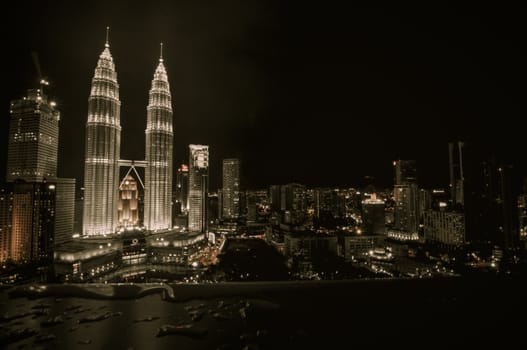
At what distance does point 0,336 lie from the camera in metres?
3.82

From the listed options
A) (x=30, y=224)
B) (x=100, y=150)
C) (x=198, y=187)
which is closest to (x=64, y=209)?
(x=30, y=224)

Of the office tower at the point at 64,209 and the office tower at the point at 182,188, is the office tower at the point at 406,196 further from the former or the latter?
the office tower at the point at 64,209

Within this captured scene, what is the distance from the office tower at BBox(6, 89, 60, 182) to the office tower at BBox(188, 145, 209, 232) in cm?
1149

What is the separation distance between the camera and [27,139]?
18.6 metres

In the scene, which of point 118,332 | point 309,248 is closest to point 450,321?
point 118,332

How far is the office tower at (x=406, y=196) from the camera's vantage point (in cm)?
2764

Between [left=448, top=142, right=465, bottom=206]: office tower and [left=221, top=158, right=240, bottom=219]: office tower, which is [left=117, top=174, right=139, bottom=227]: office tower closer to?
[left=221, top=158, right=240, bottom=219]: office tower

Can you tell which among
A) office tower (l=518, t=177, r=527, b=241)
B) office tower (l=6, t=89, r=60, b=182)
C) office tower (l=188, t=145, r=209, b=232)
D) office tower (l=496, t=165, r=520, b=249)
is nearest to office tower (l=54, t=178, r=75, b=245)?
office tower (l=6, t=89, r=60, b=182)

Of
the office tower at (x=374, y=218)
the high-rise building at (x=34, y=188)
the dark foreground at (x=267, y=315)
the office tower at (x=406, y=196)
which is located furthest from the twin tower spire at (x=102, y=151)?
the office tower at (x=406, y=196)

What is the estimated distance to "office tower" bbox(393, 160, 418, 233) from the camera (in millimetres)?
27641

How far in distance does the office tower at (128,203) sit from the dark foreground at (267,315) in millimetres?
19559

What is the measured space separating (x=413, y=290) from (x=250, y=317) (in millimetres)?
3688

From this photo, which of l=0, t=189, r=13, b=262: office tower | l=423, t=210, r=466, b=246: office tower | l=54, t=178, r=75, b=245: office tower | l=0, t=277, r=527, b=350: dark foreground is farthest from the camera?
l=423, t=210, r=466, b=246: office tower

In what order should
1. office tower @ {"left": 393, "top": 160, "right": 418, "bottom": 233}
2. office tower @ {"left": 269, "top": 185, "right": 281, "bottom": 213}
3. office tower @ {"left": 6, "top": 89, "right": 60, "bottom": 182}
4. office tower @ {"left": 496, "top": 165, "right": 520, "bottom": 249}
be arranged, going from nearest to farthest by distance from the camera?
office tower @ {"left": 6, "top": 89, "right": 60, "bottom": 182} → office tower @ {"left": 496, "top": 165, "right": 520, "bottom": 249} → office tower @ {"left": 393, "top": 160, "right": 418, "bottom": 233} → office tower @ {"left": 269, "top": 185, "right": 281, "bottom": 213}
